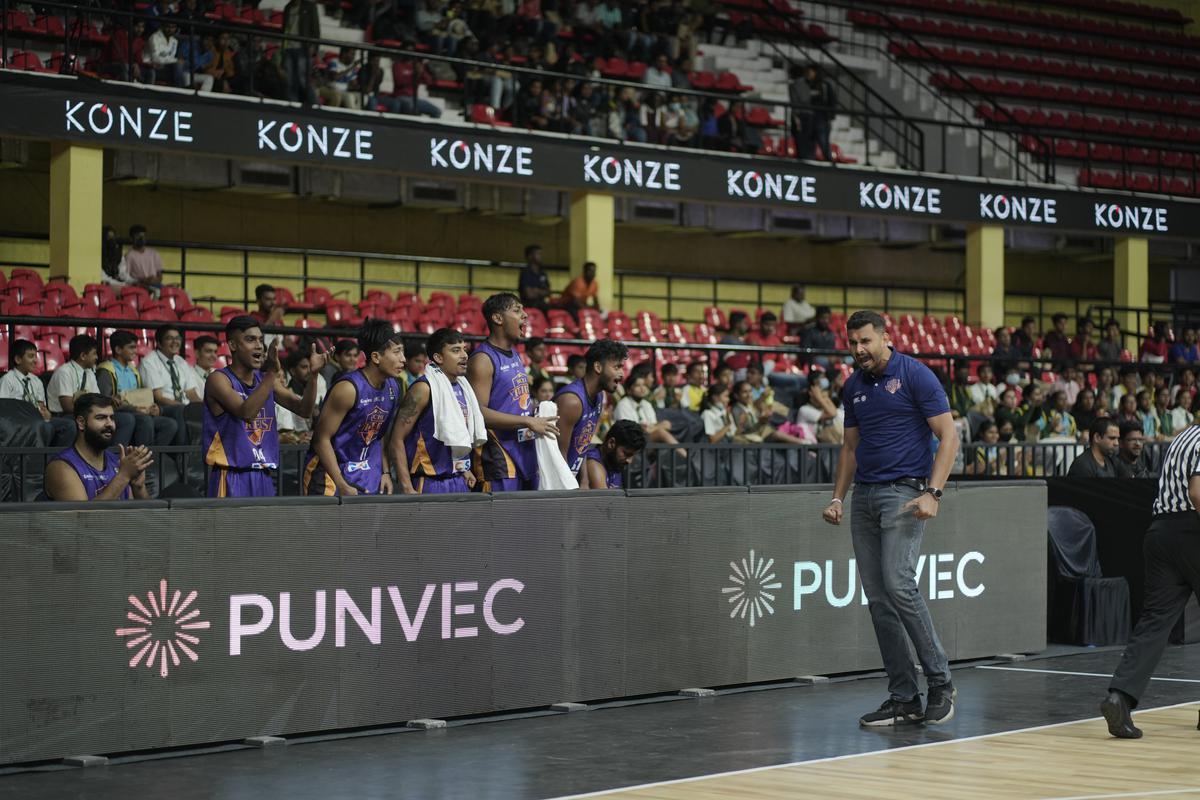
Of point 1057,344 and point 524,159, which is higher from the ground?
point 524,159

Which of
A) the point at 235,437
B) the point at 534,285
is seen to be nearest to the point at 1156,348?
the point at 534,285

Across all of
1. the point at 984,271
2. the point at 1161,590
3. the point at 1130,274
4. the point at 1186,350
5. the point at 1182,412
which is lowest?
the point at 1161,590

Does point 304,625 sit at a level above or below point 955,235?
below

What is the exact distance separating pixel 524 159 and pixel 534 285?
162cm

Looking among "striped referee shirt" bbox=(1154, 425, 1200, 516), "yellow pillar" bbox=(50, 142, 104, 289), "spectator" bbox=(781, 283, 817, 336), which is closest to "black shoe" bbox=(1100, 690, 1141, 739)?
"striped referee shirt" bbox=(1154, 425, 1200, 516)

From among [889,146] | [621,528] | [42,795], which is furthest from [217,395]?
[889,146]

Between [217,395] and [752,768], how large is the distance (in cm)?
367

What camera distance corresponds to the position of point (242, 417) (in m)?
9.02

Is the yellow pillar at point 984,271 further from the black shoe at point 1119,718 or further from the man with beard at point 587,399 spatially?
the black shoe at point 1119,718

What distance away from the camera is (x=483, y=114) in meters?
21.4

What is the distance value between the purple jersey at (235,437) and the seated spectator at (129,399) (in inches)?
124

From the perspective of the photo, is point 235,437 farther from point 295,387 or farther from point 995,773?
point 995,773

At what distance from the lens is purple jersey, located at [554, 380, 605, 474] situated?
32.6 feet

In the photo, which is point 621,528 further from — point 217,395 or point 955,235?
point 955,235
